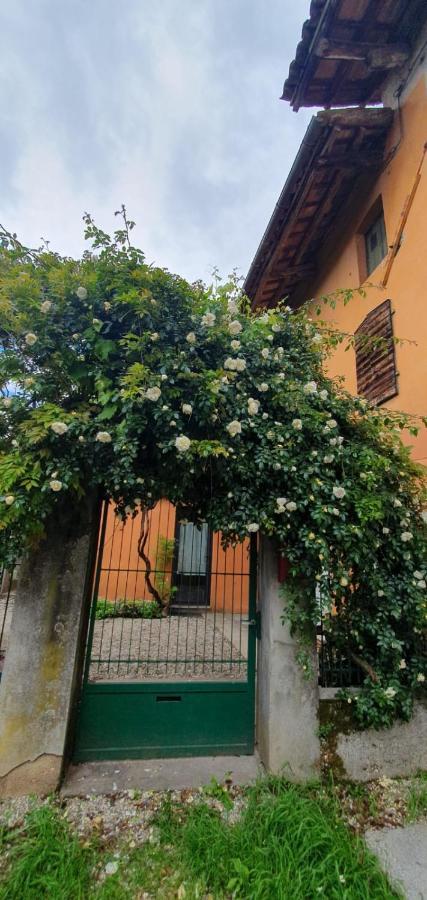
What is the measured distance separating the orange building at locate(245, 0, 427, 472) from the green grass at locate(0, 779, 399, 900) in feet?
11.2

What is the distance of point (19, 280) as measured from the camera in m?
2.59

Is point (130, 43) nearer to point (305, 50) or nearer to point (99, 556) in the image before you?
point (305, 50)

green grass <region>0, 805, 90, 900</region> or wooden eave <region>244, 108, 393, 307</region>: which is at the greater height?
wooden eave <region>244, 108, 393, 307</region>

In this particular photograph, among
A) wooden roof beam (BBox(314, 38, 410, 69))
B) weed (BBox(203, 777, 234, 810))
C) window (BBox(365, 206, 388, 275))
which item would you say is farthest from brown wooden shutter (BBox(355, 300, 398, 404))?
weed (BBox(203, 777, 234, 810))

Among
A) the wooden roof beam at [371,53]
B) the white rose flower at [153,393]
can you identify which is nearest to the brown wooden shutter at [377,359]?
the wooden roof beam at [371,53]

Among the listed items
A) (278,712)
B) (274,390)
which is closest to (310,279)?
(274,390)

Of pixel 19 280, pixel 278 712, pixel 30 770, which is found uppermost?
pixel 19 280

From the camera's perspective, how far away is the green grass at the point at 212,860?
1875 mm

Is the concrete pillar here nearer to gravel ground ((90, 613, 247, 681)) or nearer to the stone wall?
the stone wall

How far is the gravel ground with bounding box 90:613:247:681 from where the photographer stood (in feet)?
11.0

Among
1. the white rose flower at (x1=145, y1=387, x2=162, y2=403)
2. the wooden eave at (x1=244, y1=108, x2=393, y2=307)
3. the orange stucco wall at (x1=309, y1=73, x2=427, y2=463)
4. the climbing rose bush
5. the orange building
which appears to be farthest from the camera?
the wooden eave at (x1=244, y1=108, x2=393, y2=307)

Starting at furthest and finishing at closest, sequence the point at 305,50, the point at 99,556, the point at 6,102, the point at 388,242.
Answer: the point at 6,102
the point at 388,242
the point at 305,50
the point at 99,556

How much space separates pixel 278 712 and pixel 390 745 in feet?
3.13

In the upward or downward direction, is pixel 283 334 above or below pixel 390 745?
above
